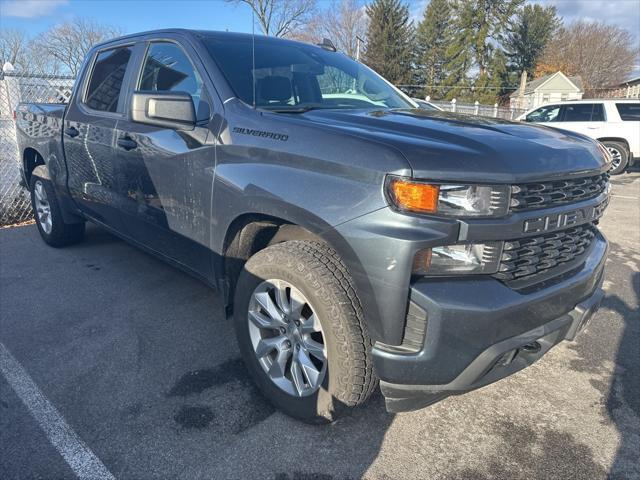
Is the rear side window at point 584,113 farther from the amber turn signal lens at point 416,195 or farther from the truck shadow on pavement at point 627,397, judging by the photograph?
the amber turn signal lens at point 416,195

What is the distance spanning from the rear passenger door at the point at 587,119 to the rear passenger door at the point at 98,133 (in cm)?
1104

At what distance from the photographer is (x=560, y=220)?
2.07 m

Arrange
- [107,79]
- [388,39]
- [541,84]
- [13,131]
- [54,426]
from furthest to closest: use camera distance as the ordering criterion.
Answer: [541,84] → [388,39] → [13,131] → [107,79] → [54,426]

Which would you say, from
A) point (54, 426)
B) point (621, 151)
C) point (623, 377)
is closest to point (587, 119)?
point (621, 151)

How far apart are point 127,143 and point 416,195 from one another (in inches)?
89.2

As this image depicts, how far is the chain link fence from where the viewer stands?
6.39 meters

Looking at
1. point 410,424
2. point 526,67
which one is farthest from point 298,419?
point 526,67

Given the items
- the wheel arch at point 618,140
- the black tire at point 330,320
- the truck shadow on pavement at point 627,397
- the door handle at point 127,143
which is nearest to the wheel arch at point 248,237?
the black tire at point 330,320

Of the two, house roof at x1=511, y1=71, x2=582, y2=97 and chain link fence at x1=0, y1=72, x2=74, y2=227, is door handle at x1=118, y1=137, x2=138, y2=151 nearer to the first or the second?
chain link fence at x1=0, y1=72, x2=74, y2=227

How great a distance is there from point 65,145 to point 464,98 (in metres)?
46.3

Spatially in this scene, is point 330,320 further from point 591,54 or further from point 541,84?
point 591,54

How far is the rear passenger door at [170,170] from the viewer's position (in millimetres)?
2688

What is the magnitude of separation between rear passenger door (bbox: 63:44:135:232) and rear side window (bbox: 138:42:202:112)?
0.27 m

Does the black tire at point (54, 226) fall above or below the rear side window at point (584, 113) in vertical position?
below
